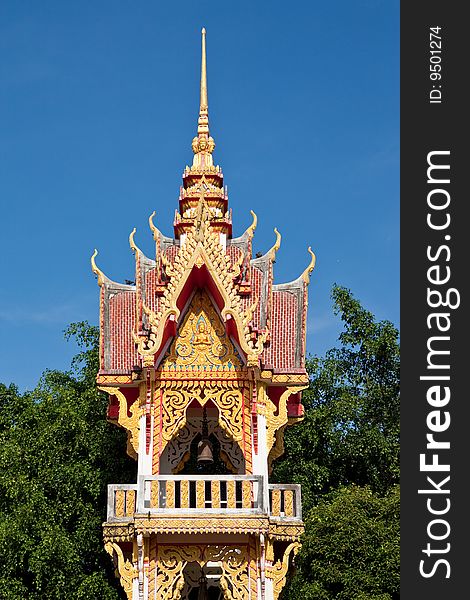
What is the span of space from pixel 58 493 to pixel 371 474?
6.62 metres

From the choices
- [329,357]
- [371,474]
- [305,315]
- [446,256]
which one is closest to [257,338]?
[305,315]

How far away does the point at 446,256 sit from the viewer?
35.9 ft

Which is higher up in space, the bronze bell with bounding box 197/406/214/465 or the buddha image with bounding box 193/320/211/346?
the buddha image with bounding box 193/320/211/346

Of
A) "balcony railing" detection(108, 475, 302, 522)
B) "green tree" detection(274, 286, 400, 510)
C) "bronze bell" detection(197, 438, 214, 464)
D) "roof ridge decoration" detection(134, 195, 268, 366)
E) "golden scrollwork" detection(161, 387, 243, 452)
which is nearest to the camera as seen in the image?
"balcony railing" detection(108, 475, 302, 522)

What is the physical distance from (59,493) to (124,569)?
23.6ft

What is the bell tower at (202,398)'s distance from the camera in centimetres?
1370

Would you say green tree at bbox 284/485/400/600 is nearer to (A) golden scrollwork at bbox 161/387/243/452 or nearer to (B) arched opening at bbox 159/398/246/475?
(B) arched opening at bbox 159/398/246/475

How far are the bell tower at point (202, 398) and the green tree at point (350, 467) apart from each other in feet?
12.4

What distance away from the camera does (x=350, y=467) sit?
23.4 m

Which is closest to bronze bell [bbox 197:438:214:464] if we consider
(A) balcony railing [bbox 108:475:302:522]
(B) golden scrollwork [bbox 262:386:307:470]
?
(A) balcony railing [bbox 108:475:302:522]

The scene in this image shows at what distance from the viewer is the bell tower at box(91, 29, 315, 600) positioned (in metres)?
13.7

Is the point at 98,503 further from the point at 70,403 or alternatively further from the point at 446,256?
the point at 446,256

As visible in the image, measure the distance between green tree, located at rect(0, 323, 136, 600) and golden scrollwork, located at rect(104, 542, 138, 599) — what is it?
5.73 meters

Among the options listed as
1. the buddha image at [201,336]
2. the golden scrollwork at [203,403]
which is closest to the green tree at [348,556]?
the golden scrollwork at [203,403]
